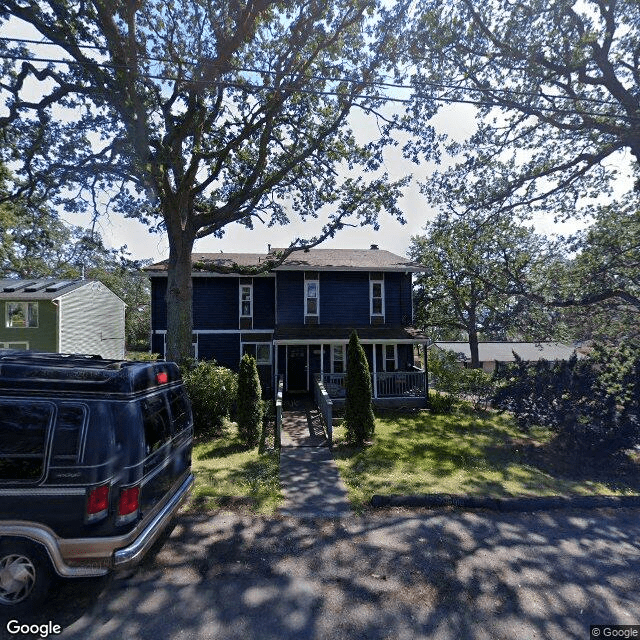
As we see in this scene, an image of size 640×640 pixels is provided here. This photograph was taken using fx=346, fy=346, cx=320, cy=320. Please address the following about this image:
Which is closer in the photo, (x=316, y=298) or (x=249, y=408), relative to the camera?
(x=249, y=408)

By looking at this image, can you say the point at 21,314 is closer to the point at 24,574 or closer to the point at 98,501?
the point at 24,574

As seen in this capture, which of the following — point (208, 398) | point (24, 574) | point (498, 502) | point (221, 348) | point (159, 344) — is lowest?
point (498, 502)

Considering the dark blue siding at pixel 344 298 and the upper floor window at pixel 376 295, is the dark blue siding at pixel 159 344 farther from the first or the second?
the upper floor window at pixel 376 295

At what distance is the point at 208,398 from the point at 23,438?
6.45 meters

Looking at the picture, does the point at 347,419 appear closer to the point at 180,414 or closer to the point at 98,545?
the point at 180,414

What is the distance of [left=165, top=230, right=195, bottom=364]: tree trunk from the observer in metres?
10.9

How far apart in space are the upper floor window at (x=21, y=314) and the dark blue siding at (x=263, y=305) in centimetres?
1591

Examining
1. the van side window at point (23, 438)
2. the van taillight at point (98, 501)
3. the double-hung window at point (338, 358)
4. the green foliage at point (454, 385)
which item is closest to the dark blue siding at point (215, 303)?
the double-hung window at point (338, 358)

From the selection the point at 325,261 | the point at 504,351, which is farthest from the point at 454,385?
the point at 504,351

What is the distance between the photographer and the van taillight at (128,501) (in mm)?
3156

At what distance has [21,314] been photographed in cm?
2228

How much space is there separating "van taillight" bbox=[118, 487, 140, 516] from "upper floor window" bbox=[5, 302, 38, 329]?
25.1 metres

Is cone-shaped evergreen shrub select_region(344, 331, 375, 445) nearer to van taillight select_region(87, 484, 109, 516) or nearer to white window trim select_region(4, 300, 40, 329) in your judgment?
van taillight select_region(87, 484, 109, 516)

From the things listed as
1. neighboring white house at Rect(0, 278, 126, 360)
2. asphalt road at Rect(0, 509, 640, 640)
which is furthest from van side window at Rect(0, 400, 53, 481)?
neighboring white house at Rect(0, 278, 126, 360)
